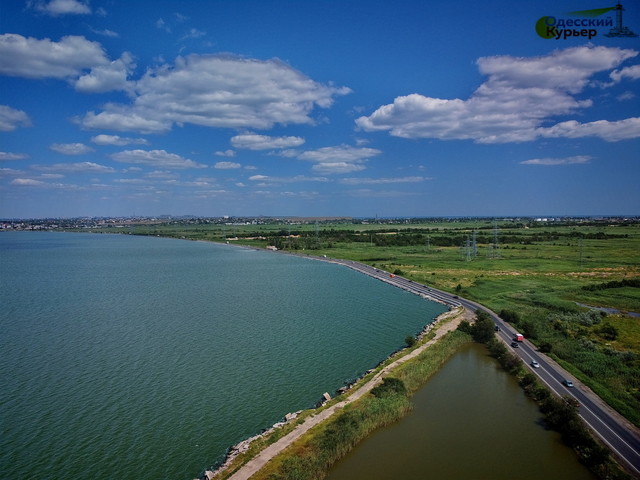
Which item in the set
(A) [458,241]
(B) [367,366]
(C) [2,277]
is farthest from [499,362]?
(A) [458,241]

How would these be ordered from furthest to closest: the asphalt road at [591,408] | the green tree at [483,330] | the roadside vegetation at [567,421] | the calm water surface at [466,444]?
the green tree at [483,330] < the asphalt road at [591,408] < the calm water surface at [466,444] < the roadside vegetation at [567,421]

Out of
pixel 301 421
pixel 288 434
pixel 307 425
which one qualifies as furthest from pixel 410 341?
pixel 288 434

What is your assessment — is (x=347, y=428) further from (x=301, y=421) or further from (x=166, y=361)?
(x=166, y=361)

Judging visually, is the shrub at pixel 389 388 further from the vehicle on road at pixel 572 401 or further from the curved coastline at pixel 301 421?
the vehicle on road at pixel 572 401

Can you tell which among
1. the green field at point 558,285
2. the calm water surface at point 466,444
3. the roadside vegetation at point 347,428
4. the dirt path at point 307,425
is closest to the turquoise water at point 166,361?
the dirt path at point 307,425

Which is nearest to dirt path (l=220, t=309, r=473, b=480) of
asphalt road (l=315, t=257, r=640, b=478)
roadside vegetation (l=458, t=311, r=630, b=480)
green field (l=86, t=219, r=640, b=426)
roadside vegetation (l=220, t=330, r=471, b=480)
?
roadside vegetation (l=220, t=330, r=471, b=480)

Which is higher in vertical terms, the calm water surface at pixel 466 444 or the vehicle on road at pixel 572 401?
the vehicle on road at pixel 572 401
